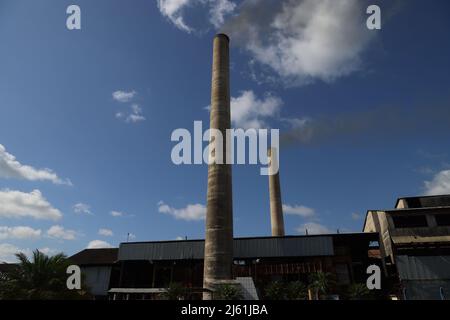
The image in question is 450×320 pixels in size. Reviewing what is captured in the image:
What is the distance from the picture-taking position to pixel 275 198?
4131cm

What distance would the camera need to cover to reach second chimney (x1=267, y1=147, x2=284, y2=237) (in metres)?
39.8

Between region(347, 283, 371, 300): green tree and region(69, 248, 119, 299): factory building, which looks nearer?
region(347, 283, 371, 300): green tree

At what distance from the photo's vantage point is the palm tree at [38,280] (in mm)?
15805

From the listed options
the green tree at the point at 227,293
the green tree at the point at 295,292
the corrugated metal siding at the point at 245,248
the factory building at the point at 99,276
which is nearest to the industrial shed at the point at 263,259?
the corrugated metal siding at the point at 245,248

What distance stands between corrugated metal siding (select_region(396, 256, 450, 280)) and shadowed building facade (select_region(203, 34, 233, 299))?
15375mm

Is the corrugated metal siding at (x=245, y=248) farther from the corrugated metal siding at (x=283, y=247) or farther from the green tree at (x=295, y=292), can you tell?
the green tree at (x=295, y=292)

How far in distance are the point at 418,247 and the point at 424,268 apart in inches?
157

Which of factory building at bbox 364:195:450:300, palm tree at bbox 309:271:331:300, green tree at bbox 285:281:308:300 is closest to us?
green tree at bbox 285:281:308:300

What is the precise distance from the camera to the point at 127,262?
1330 inches

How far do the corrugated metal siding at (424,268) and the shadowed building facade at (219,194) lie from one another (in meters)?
15.4

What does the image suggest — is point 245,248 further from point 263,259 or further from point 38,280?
point 38,280

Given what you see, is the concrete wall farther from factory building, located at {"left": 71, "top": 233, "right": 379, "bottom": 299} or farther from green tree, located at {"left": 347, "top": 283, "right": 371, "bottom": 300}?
green tree, located at {"left": 347, "top": 283, "right": 371, "bottom": 300}

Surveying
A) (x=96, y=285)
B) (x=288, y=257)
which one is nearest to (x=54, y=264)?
(x=96, y=285)

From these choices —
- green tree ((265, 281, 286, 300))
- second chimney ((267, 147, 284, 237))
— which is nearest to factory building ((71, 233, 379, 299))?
green tree ((265, 281, 286, 300))
